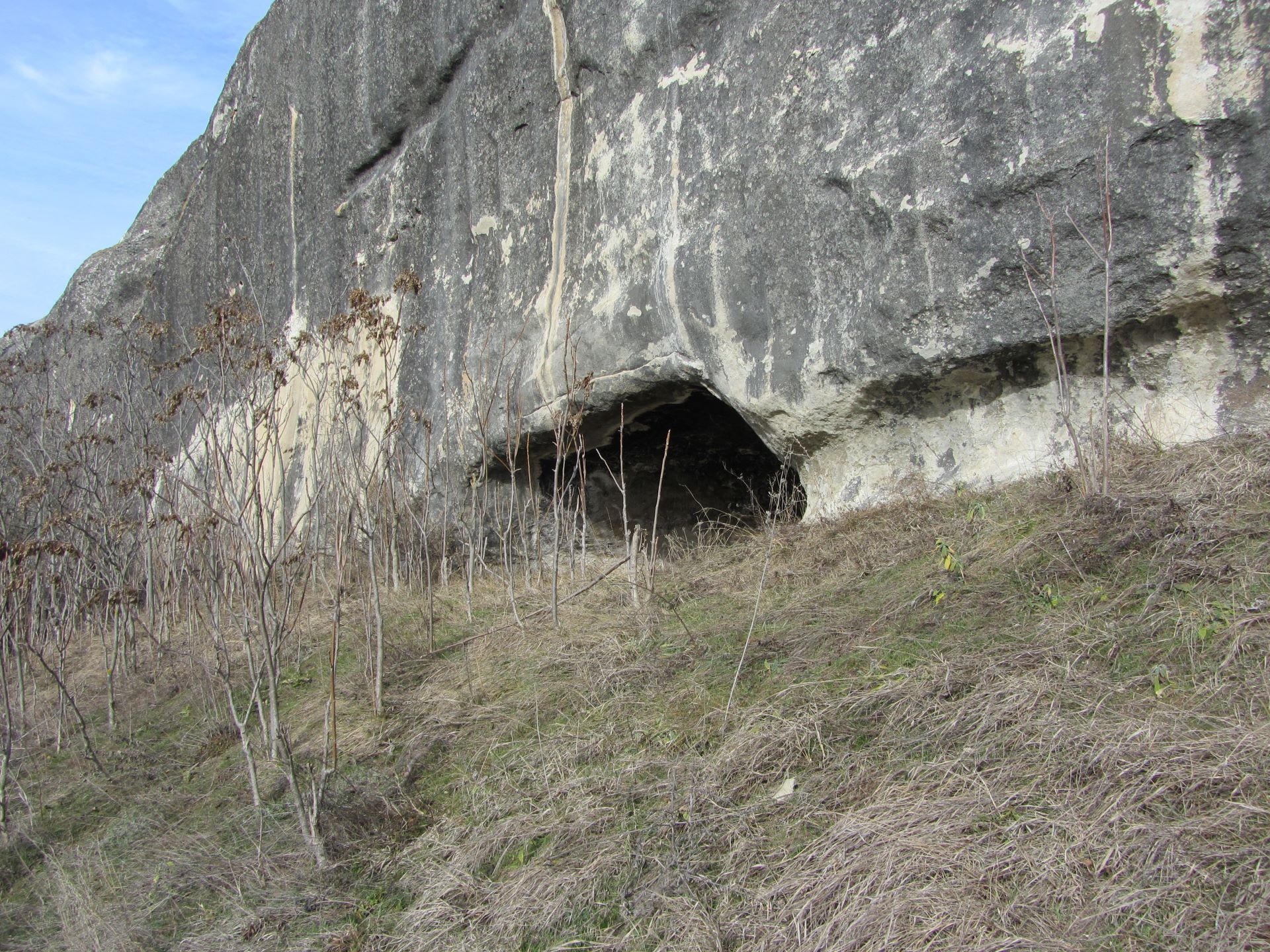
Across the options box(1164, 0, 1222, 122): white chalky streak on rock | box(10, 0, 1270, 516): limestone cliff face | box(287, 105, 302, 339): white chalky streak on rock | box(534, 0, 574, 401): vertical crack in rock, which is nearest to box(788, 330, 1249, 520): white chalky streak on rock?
box(10, 0, 1270, 516): limestone cliff face

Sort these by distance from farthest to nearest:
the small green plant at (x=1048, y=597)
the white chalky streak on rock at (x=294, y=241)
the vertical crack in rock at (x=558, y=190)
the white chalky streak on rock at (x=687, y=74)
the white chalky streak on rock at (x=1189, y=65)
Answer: the white chalky streak on rock at (x=294, y=241) → the vertical crack in rock at (x=558, y=190) → the white chalky streak on rock at (x=687, y=74) → the white chalky streak on rock at (x=1189, y=65) → the small green plant at (x=1048, y=597)

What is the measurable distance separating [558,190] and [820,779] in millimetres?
4201

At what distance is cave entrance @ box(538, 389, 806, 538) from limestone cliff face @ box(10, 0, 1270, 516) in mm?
504

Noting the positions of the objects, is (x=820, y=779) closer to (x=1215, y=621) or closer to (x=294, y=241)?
(x=1215, y=621)

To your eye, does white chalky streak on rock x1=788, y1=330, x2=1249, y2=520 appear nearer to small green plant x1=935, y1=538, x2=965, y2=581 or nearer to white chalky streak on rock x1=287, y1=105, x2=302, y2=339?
small green plant x1=935, y1=538, x2=965, y2=581

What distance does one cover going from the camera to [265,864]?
3.28m

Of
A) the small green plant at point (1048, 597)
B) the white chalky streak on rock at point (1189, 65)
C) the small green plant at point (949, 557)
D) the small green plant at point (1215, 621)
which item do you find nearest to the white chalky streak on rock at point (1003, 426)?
the small green plant at point (949, 557)

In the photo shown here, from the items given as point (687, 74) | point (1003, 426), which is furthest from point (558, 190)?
point (1003, 426)

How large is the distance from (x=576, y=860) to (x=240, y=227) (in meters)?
7.94

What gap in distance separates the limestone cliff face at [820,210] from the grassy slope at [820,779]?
0.53m

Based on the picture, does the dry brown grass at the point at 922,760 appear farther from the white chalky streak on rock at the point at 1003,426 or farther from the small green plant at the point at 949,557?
the white chalky streak on rock at the point at 1003,426

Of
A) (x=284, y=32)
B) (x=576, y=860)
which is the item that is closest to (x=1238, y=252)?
(x=576, y=860)

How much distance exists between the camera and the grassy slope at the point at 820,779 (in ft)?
7.38

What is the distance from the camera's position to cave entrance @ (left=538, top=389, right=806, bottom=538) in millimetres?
6242
